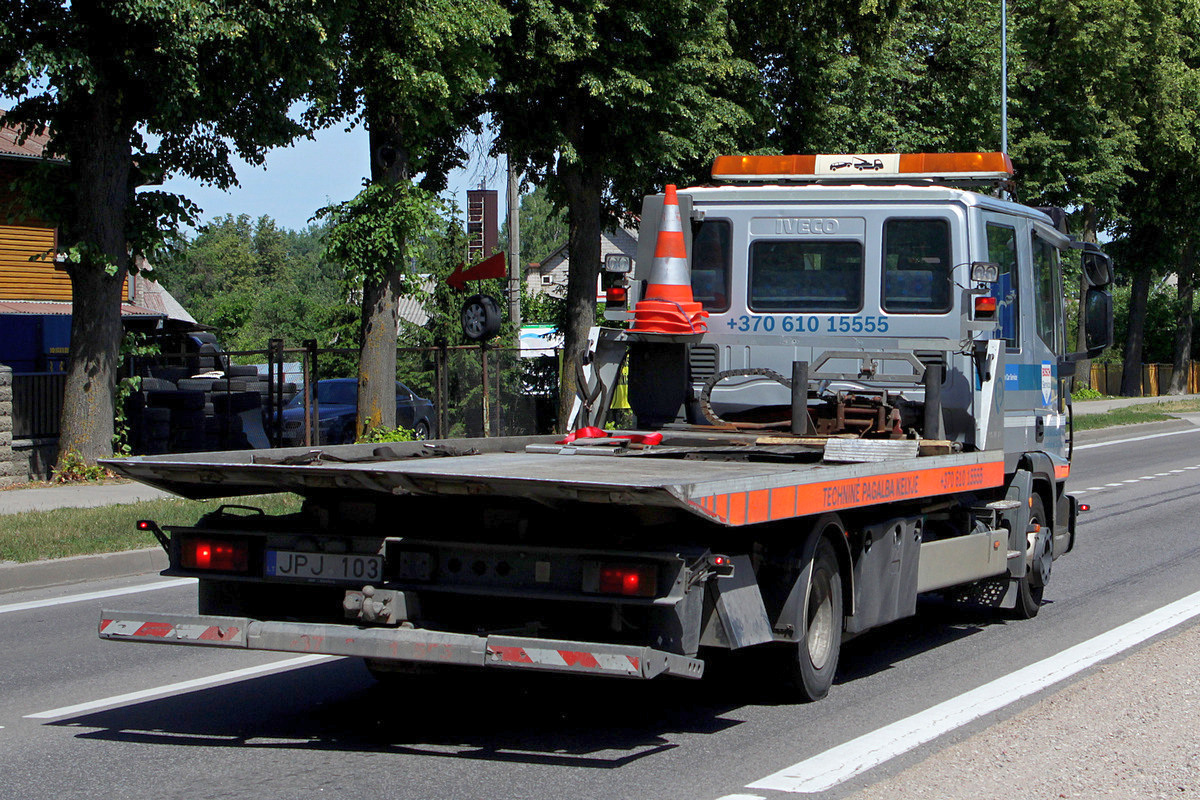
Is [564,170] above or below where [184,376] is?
above

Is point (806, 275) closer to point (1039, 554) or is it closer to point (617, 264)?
point (617, 264)

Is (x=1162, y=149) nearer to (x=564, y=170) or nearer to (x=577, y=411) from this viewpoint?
(x=564, y=170)

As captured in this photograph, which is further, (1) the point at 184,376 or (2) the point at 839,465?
(1) the point at 184,376

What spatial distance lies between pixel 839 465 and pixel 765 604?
82cm

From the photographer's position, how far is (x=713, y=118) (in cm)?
2294

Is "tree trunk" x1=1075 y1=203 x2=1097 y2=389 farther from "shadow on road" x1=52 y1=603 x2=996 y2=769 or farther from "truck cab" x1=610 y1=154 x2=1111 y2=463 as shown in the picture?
"shadow on road" x1=52 y1=603 x2=996 y2=769

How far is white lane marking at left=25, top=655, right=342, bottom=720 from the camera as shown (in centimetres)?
704

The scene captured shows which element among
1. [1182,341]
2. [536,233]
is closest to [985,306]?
[1182,341]

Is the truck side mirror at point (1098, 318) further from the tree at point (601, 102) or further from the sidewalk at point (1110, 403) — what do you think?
the sidewalk at point (1110, 403)

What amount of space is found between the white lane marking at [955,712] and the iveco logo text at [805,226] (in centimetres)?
301

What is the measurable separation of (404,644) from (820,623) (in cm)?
228

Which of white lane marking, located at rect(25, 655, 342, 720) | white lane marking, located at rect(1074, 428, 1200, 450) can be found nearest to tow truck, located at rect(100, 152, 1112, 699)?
white lane marking, located at rect(25, 655, 342, 720)

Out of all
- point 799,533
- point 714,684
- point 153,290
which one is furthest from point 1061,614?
point 153,290

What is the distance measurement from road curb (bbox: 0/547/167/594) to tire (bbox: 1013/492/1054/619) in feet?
21.9
